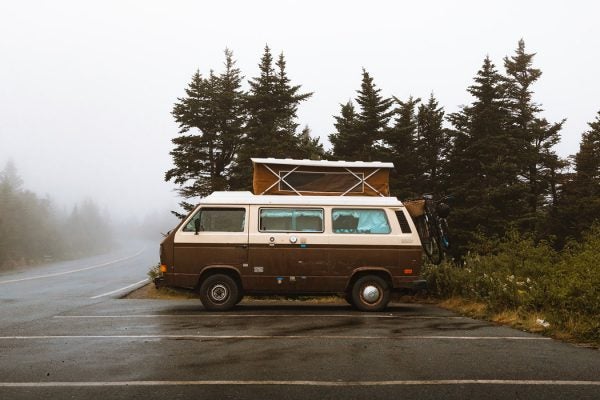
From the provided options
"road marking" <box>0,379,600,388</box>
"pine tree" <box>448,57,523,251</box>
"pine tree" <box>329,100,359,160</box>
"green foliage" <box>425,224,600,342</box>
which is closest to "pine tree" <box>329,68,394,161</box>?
"pine tree" <box>329,100,359,160</box>

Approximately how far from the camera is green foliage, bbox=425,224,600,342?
7648 millimetres

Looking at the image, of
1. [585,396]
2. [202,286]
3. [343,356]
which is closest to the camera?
[585,396]

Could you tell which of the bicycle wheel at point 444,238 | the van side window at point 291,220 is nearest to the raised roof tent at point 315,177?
the van side window at point 291,220

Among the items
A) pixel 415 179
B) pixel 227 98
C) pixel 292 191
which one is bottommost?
pixel 292 191

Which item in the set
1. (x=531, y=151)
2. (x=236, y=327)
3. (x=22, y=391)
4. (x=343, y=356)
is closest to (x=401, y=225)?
(x=236, y=327)

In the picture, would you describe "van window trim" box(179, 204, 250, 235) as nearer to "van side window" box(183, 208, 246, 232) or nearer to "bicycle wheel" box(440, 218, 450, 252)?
"van side window" box(183, 208, 246, 232)

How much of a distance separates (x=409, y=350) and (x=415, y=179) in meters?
32.8

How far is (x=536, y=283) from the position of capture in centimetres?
948

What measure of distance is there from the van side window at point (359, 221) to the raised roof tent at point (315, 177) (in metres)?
0.57

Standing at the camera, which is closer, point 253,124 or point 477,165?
point 253,124

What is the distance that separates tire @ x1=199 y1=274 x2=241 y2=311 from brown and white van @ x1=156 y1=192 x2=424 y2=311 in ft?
0.07

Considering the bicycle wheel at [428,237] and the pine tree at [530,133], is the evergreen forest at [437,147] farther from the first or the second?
the bicycle wheel at [428,237]

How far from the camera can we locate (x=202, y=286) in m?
10.9

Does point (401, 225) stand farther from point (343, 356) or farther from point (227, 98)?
point (227, 98)
